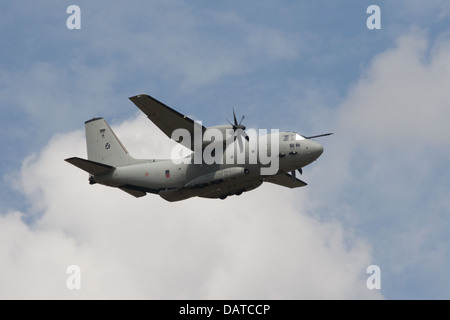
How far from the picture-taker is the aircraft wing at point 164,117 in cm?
4675

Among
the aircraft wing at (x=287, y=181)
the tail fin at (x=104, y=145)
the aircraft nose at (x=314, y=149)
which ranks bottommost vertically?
the aircraft wing at (x=287, y=181)

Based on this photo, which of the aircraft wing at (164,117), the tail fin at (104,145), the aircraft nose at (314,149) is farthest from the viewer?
the tail fin at (104,145)

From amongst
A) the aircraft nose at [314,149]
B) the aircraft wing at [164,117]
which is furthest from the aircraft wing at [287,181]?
the aircraft wing at [164,117]

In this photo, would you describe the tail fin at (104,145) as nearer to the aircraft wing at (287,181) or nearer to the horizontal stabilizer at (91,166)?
the horizontal stabilizer at (91,166)

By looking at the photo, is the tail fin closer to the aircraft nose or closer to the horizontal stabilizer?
the horizontal stabilizer

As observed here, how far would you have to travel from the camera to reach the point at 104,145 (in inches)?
2147

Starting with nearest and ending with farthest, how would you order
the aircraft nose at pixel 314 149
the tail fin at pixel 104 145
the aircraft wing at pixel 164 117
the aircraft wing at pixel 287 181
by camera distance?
the aircraft wing at pixel 164 117, the aircraft nose at pixel 314 149, the tail fin at pixel 104 145, the aircraft wing at pixel 287 181

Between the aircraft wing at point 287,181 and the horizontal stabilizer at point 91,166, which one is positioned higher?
the horizontal stabilizer at point 91,166

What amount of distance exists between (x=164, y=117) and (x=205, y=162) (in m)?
3.97
